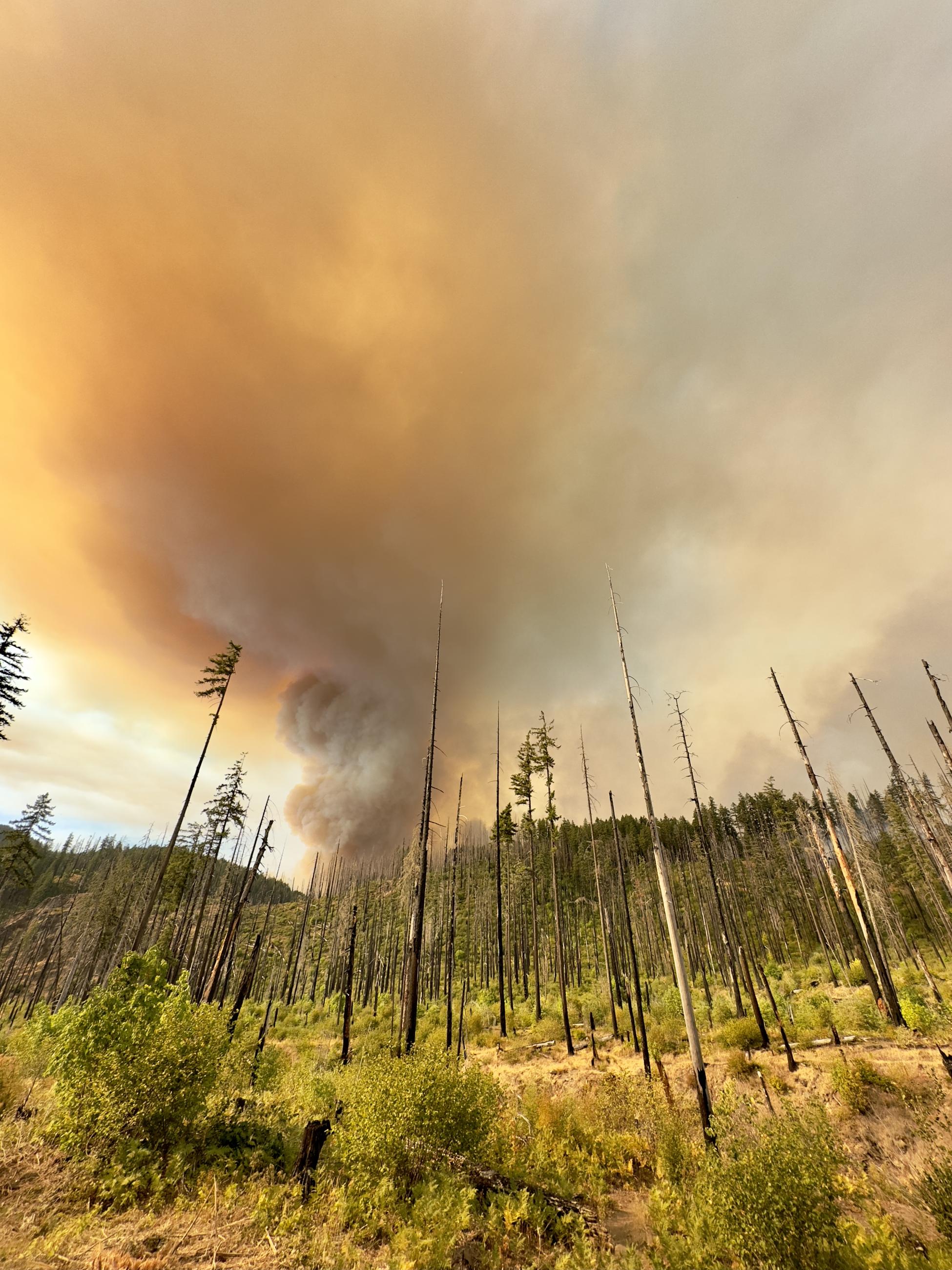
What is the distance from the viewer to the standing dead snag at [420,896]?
16453 millimetres

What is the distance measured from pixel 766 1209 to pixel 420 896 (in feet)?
43.3

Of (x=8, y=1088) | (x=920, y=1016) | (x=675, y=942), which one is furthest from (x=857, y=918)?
(x=8, y=1088)

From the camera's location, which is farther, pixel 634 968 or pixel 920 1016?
pixel 634 968

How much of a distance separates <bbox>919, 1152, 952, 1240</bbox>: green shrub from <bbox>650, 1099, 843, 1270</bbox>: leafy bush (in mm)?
1556

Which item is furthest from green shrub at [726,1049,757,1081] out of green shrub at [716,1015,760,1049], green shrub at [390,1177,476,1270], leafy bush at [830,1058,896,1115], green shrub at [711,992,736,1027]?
green shrub at [390,1177,476,1270]

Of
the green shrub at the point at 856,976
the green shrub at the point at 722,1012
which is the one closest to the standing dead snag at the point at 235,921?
the green shrub at the point at 722,1012

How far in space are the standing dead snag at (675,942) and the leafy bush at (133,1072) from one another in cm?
1250

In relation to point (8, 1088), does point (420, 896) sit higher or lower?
higher

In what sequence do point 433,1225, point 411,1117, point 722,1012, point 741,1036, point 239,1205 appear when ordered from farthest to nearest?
1. point 722,1012
2. point 741,1036
3. point 411,1117
4. point 239,1205
5. point 433,1225

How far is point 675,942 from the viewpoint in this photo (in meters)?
13.8

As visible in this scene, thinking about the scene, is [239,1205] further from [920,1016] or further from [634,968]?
[920,1016]

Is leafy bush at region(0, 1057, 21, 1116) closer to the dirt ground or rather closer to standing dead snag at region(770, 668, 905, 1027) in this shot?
the dirt ground

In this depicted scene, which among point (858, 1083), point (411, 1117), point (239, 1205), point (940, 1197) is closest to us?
point (940, 1197)

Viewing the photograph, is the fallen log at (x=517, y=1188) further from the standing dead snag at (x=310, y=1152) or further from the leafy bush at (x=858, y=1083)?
the leafy bush at (x=858, y=1083)
